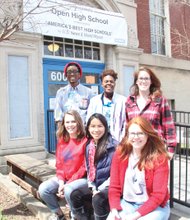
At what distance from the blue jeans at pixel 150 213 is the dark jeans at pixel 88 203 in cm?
28

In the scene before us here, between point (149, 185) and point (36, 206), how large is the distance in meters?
2.04

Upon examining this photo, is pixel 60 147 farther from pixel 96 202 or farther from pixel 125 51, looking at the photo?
pixel 125 51

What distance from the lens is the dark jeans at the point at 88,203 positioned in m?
3.08

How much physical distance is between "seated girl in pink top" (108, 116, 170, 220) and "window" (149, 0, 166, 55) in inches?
333

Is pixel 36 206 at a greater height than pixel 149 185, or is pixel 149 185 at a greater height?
pixel 149 185

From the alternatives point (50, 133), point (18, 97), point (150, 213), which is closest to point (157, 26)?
point (50, 133)

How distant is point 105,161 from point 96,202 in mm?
434

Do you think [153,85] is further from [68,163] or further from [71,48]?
[71,48]

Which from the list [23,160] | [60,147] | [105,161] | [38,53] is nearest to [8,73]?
[38,53]

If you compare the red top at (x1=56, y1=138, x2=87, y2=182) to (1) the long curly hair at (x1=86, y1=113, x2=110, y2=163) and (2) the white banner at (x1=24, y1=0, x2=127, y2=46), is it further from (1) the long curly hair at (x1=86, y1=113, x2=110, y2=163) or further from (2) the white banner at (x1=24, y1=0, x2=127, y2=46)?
(2) the white banner at (x1=24, y1=0, x2=127, y2=46)

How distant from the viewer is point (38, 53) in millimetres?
7141

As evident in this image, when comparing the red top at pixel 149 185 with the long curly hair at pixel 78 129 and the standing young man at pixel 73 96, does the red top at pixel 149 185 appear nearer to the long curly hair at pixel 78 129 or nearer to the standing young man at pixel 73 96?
the long curly hair at pixel 78 129

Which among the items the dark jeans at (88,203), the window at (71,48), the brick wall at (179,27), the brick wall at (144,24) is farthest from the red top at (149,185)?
the brick wall at (179,27)

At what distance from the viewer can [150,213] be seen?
2.68 m
